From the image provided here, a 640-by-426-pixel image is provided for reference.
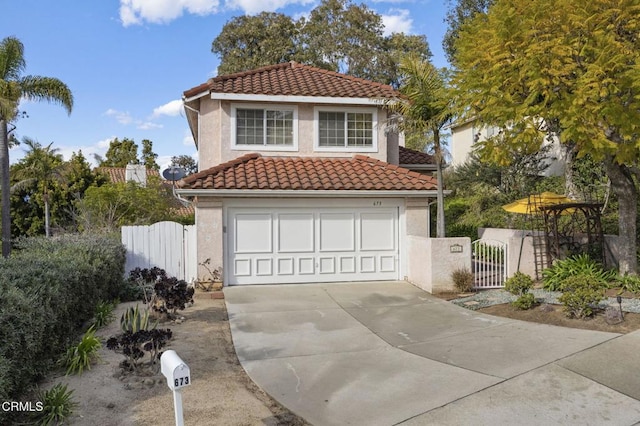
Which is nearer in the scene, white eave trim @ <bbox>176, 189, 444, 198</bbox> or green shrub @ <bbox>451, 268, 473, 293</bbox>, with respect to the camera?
green shrub @ <bbox>451, 268, 473, 293</bbox>

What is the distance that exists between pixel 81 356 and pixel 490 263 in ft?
33.8

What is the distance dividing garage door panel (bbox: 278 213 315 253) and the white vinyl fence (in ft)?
7.95

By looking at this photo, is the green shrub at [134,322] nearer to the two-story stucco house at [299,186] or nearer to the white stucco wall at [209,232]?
the white stucco wall at [209,232]

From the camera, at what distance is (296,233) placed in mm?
12898

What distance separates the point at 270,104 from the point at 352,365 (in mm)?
10037

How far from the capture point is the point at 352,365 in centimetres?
628

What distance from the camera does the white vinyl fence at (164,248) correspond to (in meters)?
12.6

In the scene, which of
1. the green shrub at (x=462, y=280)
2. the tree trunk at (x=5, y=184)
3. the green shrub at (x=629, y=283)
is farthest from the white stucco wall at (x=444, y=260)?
the tree trunk at (x=5, y=184)

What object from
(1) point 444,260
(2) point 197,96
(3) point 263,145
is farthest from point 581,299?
(2) point 197,96

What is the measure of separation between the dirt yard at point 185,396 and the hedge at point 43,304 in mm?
551

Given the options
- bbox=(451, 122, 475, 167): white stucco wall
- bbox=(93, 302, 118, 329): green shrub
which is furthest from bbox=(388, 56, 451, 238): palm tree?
bbox=(451, 122, 475, 167): white stucco wall

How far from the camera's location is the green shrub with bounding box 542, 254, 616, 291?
1093cm

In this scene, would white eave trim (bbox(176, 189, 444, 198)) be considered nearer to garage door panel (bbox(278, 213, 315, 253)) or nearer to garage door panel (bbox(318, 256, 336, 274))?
garage door panel (bbox(278, 213, 315, 253))

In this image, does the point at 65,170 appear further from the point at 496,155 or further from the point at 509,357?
the point at 509,357
